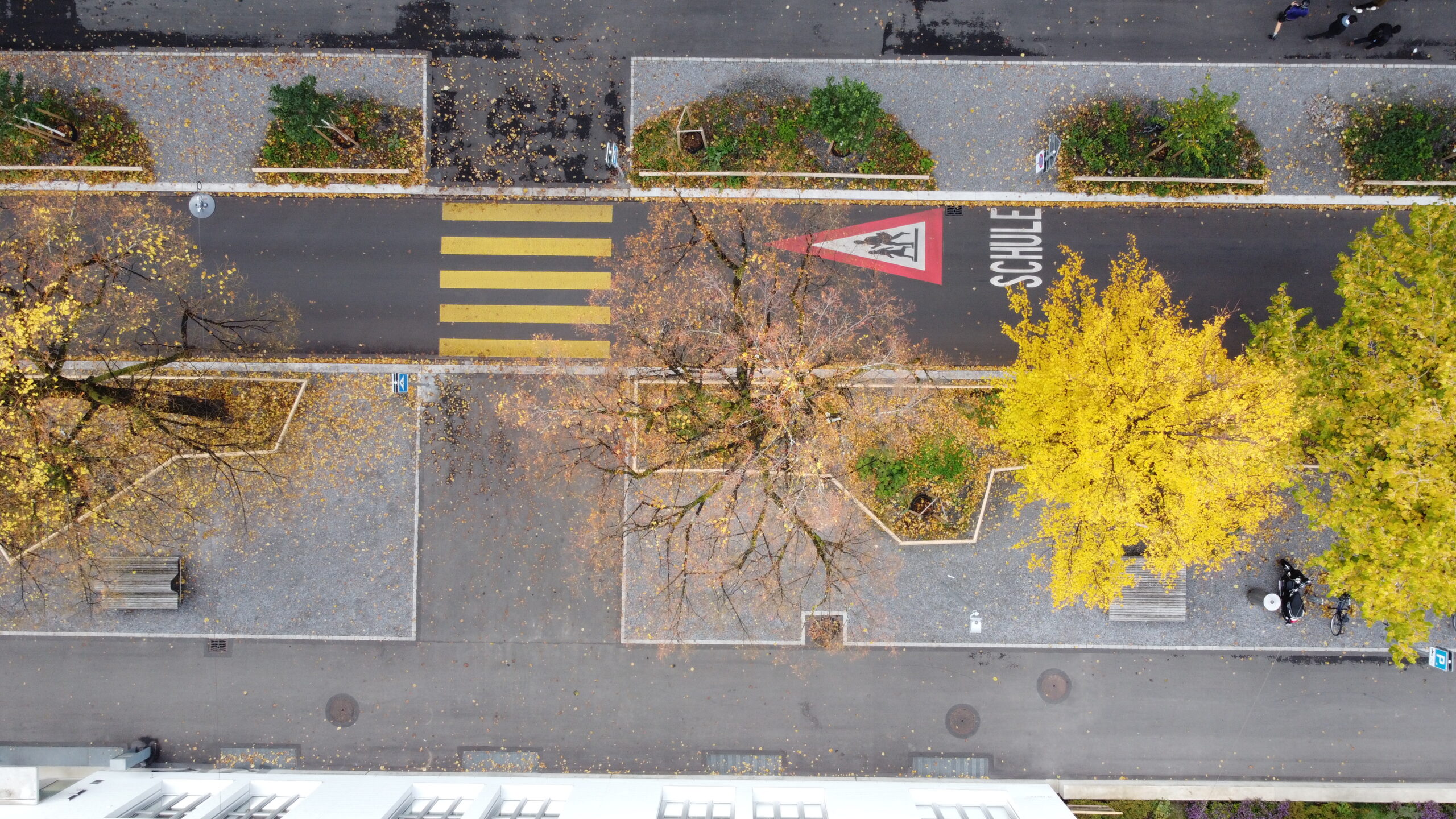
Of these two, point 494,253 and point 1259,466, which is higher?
point 494,253

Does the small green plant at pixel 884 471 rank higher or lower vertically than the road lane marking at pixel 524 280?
lower

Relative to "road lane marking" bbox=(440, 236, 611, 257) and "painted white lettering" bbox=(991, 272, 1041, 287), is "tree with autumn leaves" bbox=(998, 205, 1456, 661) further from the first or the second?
"road lane marking" bbox=(440, 236, 611, 257)

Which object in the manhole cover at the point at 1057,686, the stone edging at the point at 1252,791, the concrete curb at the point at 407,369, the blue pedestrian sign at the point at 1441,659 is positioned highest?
the concrete curb at the point at 407,369

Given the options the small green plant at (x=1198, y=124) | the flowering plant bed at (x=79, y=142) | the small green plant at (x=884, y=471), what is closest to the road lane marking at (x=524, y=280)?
the small green plant at (x=884, y=471)

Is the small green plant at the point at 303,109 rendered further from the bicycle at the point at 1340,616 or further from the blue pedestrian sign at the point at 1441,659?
the blue pedestrian sign at the point at 1441,659

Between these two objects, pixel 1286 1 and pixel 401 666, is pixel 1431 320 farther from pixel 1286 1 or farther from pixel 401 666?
pixel 401 666

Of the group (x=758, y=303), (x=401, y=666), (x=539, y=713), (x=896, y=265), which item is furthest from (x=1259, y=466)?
(x=401, y=666)

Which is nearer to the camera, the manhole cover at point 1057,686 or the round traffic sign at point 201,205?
the round traffic sign at point 201,205

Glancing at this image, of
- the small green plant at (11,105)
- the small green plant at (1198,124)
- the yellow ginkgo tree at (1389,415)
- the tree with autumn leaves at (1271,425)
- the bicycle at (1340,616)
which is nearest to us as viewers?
the yellow ginkgo tree at (1389,415)
